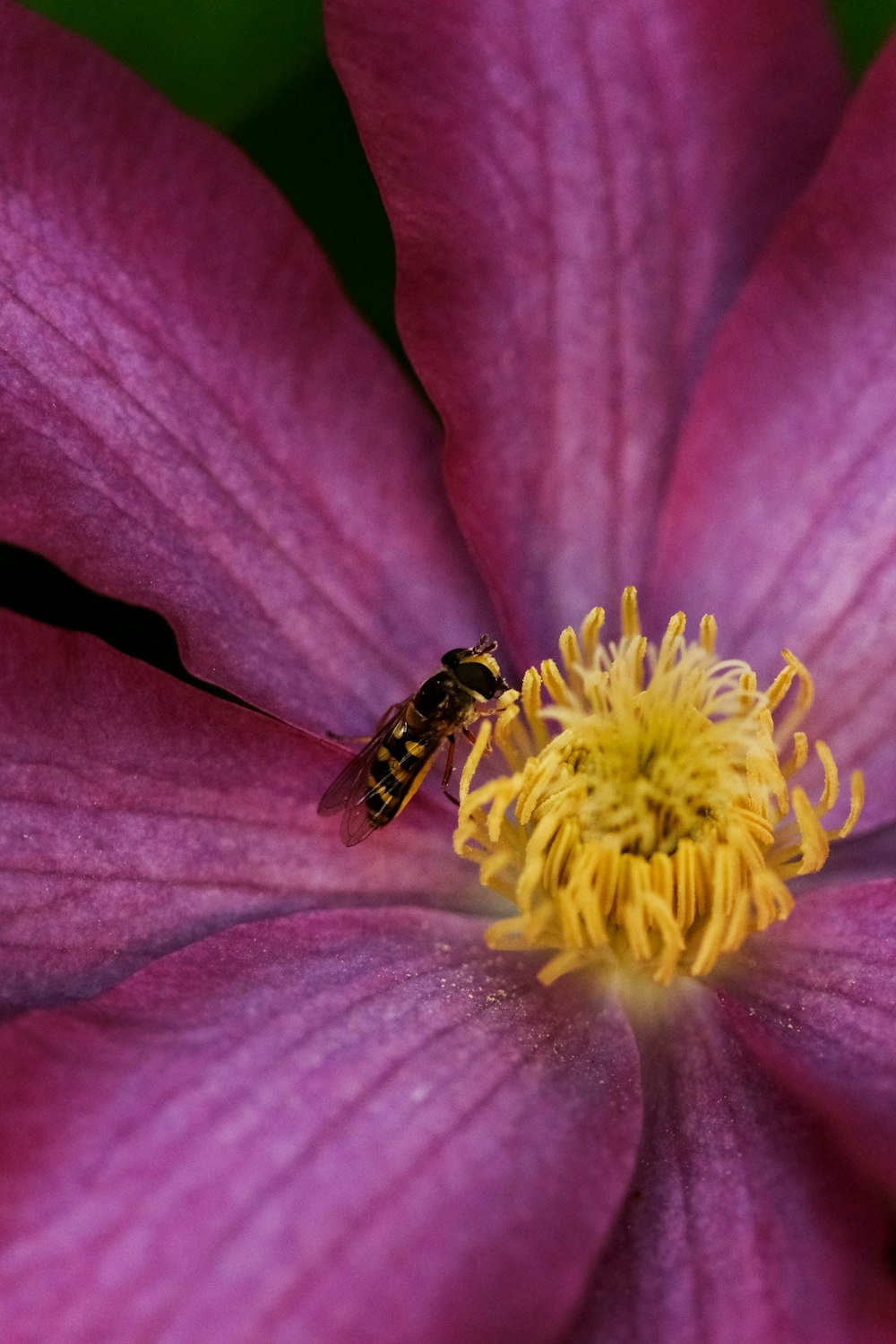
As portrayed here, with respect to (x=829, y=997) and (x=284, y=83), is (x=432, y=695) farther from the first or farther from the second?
(x=284, y=83)

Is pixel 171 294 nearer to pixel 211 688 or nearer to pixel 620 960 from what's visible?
pixel 211 688

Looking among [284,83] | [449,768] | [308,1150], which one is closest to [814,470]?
[449,768]

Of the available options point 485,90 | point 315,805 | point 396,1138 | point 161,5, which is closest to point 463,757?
point 315,805

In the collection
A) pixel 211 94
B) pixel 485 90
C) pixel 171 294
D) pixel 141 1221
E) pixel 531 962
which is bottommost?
pixel 141 1221

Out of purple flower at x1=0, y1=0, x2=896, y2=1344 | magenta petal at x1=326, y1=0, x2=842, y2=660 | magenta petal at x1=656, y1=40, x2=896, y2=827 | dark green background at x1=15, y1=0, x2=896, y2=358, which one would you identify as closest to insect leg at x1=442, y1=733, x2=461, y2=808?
purple flower at x1=0, y1=0, x2=896, y2=1344

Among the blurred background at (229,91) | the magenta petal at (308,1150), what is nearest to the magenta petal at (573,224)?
the blurred background at (229,91)

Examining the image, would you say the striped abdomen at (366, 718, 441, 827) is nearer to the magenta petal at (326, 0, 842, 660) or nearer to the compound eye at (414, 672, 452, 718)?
the compound eye at (414, 672, 452, 718)
